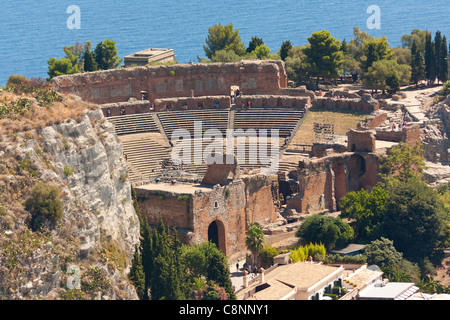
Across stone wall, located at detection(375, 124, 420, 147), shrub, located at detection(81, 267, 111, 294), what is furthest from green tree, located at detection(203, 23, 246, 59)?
shrub, located at detection(81, 267, 111, 294)

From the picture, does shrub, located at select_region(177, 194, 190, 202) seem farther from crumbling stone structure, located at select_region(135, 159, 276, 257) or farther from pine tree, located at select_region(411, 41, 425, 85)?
pine tree, located at select_region(411, 41, 425, 85)

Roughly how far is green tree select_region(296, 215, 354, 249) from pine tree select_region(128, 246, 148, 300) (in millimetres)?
15926

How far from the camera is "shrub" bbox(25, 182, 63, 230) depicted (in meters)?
47.7

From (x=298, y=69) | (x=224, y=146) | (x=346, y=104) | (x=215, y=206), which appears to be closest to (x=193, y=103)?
(x=224, y=146)

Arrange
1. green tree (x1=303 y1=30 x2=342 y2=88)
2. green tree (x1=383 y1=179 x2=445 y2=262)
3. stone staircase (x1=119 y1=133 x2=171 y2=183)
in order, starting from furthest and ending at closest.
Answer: green tree (x1=303 y1=30 x2=342 y2=88) → stone staircase (x1=119 y1=133 x2=171 y2=183) → green tree (x1=383 y1=179 x2=445 y2=262)

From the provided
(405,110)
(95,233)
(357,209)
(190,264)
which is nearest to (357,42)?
(405,110)

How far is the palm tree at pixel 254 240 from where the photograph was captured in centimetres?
6475

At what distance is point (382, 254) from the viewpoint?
64.8 meters

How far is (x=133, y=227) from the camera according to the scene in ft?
189

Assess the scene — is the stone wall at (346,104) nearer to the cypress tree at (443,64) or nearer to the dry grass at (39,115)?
the cypress tree at (443,64)

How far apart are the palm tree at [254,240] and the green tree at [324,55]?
32.9 metres

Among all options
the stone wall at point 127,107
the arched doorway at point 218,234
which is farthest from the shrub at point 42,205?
the stone wall at point 127,107

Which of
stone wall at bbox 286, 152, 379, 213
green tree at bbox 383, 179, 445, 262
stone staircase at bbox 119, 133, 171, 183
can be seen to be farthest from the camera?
stone wall at bbox 286, 152, 379, 213

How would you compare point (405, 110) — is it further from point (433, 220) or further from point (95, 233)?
point (95, 233)
